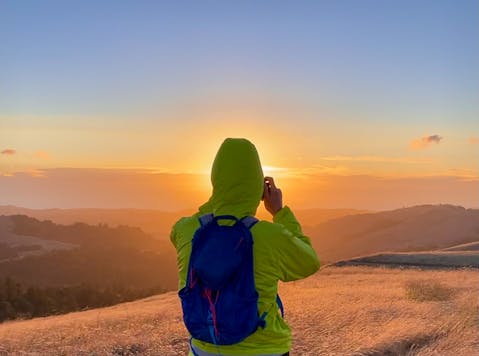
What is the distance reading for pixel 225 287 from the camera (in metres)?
3.72

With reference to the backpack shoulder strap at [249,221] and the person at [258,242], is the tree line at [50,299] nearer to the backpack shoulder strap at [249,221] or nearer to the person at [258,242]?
the person at [258,242]

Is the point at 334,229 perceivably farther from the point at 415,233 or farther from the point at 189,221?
the point at 189,221

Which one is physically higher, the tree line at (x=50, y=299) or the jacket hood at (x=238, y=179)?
the jacket hood at (x=238, y=179)

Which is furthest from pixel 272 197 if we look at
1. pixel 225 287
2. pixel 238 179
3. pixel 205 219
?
pixel 225 287

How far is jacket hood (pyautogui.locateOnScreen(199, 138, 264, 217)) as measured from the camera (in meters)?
3.86

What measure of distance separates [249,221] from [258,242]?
0.51 ft

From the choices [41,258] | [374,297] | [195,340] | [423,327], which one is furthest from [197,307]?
[41,258]

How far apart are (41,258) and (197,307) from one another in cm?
7019

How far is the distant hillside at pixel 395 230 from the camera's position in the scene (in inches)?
3442

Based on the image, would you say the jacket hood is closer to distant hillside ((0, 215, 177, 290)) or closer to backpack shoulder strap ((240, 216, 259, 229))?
backpack shoulder strap ((240, 216, 259, 229))

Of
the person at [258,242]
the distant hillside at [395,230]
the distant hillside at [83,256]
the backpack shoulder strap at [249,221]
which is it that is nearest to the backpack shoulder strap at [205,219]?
the person at [258,242]

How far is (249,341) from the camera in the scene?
149 inches

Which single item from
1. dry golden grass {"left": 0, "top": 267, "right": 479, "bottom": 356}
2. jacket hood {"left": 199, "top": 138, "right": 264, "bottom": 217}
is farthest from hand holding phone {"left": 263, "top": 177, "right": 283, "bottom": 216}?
dry golden grass {"left": 0, "top": 267, "right": 479, "bottom": 356}

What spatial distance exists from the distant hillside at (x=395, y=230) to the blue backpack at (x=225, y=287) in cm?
7609
